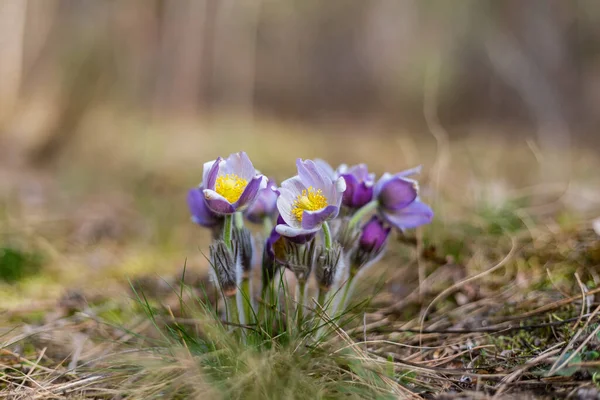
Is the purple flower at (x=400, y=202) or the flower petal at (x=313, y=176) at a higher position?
the flower petal at (x=313, y=176)

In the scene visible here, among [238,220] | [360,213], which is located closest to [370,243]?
[360,213]

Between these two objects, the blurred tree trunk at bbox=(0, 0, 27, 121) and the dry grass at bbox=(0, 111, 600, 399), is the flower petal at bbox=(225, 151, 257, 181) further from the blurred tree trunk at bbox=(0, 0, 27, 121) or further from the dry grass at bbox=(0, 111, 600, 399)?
the blurred tree trunk at bbox=(0, 0, 27, 121)

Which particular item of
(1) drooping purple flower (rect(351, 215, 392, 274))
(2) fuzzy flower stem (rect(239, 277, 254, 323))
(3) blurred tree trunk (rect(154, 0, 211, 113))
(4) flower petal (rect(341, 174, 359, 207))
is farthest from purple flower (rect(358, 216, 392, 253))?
(3) blurred tree trunk (rect(154, 0, 211, 113))

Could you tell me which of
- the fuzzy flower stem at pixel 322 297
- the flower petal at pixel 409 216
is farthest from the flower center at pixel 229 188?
the flower petal at pixel 409 216

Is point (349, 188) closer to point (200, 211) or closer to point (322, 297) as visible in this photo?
point (322, 297)

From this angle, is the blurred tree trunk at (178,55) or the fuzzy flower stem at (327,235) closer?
the fuzzy flower stem at (327,235)

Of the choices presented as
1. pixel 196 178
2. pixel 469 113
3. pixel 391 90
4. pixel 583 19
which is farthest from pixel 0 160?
pixel 583 19

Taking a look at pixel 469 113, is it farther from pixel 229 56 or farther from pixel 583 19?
pixel 229 56

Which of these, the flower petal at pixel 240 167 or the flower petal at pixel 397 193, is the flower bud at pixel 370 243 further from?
the flower petal at pixel 240 167
